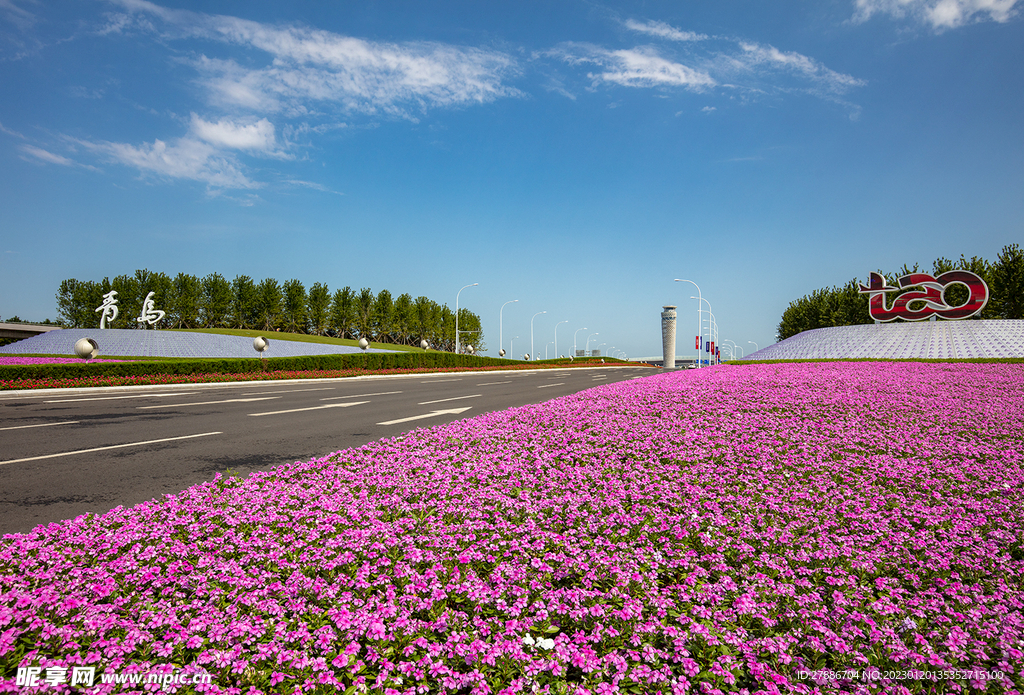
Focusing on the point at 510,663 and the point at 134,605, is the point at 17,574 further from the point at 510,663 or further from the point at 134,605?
the point at 510,663

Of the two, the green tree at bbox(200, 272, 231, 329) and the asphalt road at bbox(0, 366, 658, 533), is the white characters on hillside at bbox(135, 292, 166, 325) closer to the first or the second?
the green tree at bbox(200, 272, 231, 329)

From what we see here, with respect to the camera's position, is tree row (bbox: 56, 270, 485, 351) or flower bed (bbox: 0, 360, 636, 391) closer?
flower bed (bbox: 0, 360, 636, 391)

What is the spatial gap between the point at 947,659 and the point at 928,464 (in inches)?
191

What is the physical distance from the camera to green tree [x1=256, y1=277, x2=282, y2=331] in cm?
9062

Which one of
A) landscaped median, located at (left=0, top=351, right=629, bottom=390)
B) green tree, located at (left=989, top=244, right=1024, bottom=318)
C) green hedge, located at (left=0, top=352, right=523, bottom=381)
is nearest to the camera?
landscaped median, located at (left=0, top=351, right=629, bottom=390)

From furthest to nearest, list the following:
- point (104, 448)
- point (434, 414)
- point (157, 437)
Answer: point (434, 414) < point (157, 437) < point (104, 448)

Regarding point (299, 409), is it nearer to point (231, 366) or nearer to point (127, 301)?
point (231, 366)

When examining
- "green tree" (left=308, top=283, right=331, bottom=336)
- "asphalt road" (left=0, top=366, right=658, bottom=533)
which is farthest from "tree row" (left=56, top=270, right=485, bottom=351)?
"asphalt road" (left=0, top=366, right=658, bottom=533)

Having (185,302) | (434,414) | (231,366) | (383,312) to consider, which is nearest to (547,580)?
(434,414)

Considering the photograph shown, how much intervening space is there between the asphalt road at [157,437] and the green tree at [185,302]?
269ft

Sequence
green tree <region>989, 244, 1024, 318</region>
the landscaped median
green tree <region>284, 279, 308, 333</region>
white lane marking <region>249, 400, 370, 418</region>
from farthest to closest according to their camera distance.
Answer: green tree <region>284, 279, 308, 333</region>, green tree <region>989, 244, 1024, 318</region>, the landscaped median, white lane marking <region>249, 400, 370, 418</region>

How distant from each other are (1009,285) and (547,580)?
272 ft

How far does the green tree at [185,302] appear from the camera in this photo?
3457 inches

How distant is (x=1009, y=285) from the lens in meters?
60.6
